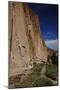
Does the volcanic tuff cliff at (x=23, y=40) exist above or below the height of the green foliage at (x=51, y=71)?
above

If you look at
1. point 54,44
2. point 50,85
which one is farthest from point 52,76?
point 54,44

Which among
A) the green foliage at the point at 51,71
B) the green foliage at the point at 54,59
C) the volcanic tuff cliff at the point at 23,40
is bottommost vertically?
the green foliage at the point at 51,71

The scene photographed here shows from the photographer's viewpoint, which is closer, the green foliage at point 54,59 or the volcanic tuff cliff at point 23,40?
the volcanic tuff cliff at point 23,40

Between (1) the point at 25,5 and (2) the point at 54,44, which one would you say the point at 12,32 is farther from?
(2) the point at 54,44

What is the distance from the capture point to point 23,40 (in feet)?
7.28

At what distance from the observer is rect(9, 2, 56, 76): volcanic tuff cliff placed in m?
2.19

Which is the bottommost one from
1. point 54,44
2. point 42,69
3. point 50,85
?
point 50,85

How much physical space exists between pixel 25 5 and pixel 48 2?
0.27 meters

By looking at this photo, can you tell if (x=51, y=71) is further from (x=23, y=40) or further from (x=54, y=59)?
(x=23, y=40)

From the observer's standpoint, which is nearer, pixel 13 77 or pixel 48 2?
pixel 13 77

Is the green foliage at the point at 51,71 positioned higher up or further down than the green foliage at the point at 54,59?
further down

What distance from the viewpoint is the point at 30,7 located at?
7.38 feet

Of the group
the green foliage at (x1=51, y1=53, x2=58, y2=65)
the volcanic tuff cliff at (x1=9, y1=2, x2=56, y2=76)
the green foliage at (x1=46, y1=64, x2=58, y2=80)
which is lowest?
the green foliage at (x1=46, y1=64, x2=58, y2=80)

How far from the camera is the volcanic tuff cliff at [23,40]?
2.19 meters
